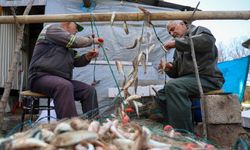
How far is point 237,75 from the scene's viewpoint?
734 cm

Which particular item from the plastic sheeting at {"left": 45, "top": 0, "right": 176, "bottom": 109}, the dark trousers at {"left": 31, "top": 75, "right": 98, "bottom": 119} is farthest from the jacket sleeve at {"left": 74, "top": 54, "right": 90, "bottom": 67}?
the plastic sheeting at {"left": 45, "top": 0, "right": 176, "bottom": 109}

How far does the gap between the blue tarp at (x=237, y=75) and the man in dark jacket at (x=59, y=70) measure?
3576mm

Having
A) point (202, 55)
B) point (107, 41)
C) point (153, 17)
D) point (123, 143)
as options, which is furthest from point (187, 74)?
point (107, 41)

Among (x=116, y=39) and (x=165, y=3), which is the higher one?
(x=165, y=3)

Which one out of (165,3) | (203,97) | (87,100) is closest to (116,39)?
(165,3)

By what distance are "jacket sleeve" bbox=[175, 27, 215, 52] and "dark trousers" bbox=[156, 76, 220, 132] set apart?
0.45m

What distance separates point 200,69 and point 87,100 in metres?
1.70

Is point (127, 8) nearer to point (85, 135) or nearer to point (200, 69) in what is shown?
point (200, 69)

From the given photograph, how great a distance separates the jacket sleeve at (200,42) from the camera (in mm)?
4484

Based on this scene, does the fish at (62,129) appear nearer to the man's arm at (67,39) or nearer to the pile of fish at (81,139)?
the pile of fish at (81,139)

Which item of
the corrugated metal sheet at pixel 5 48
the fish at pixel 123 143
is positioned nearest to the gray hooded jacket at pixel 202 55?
the fish at pixel 123 143

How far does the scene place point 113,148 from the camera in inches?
84.1

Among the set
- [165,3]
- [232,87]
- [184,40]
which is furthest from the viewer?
[165,3]

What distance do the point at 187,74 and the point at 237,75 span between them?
2737mm
